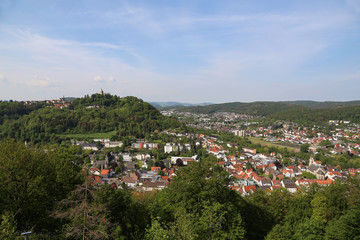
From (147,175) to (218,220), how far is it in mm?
25690

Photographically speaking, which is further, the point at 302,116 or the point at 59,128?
the point at 302,116

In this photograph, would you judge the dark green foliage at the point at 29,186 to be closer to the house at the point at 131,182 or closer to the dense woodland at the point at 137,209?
the dense woodland at the point at 137,209

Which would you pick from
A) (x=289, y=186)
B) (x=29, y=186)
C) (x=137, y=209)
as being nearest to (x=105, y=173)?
(x=137, y=209)

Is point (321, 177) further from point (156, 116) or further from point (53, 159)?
point (156, 116)

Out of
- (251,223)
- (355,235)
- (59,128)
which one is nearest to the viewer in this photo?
(355,235)

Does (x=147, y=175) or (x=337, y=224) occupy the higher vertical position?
(x=337, y=224)

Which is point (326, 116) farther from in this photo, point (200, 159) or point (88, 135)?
point (88, 135)

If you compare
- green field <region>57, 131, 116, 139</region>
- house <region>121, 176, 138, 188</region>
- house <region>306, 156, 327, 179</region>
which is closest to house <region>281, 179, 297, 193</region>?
house <region>306, 156, 327, 179</region>

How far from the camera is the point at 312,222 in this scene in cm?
→ 947

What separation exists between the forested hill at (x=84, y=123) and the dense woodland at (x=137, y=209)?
4706cm

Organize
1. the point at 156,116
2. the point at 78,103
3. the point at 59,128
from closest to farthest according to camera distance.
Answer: the point at 59,128 < the point at 156,116 < the point at 78,103

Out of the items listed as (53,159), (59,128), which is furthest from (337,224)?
(59,128)

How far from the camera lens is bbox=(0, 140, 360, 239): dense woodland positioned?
288 inches

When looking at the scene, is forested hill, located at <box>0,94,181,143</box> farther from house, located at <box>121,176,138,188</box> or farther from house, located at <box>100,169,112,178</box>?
house, located at <box>121,176,138,188</box>
